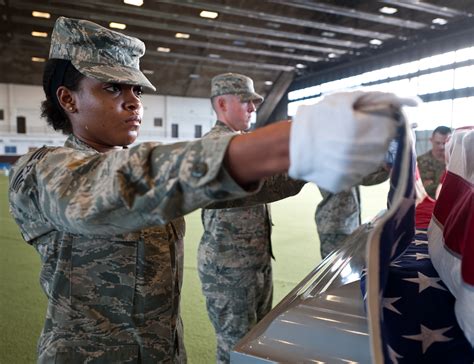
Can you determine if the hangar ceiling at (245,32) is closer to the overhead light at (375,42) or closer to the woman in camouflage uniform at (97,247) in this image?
the overhead light at (375,42)

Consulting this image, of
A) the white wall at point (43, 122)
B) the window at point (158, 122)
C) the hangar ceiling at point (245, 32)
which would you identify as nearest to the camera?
the hangar ceiling at point (245, 32)

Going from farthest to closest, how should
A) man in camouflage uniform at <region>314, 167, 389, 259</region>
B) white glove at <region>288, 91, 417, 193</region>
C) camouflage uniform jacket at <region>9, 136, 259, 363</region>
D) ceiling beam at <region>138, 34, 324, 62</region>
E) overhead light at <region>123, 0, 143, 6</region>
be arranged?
ceiling beam at <region>138, 34, 324, 62</region>
overhead light at <region>123, 0, 143, 6</region>
man in camouflage uniform at <region>314, 167, 389, 259</region>
camouflage uniform jacket at <region>9, 136, 259, 363</region>
white glove at <region>288, 91, 417, 193</region>

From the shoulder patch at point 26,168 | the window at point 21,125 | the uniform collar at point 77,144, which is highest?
the window at point 21,125

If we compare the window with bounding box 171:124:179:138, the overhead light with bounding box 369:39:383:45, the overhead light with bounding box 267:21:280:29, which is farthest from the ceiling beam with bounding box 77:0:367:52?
the window with bounding box 171:124:179:138

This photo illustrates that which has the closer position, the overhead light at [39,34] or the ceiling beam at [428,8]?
the ceiling beam at [428,8]

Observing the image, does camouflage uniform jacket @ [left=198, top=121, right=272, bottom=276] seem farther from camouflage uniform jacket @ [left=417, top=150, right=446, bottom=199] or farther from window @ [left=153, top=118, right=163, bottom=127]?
window @ [left=153, top=118, right=163, bottom=127]

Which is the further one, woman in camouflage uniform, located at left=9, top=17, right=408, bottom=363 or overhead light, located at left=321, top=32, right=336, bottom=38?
overhead light, located at left=321, top=32, right=336, bottom=38

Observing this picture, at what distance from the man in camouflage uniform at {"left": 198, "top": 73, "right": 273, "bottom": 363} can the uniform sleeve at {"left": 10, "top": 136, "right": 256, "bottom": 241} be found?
1.56 metres

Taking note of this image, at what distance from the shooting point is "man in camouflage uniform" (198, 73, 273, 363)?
2.26 meters

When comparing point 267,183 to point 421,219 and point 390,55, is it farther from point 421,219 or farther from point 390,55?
point 390,55

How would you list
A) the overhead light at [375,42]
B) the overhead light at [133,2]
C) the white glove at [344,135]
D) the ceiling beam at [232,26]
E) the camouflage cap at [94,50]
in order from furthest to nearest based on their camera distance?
the overhead light at [375,42], the ceiling beam at [232,26], the overhead light at [133,2], the camouflage cap at [94,50], the white glove at [344,135]

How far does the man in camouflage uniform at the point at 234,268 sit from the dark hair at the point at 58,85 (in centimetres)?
108

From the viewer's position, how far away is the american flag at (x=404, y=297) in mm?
535

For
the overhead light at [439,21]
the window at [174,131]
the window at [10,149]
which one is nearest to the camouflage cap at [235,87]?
the overhead light at [439,21]
